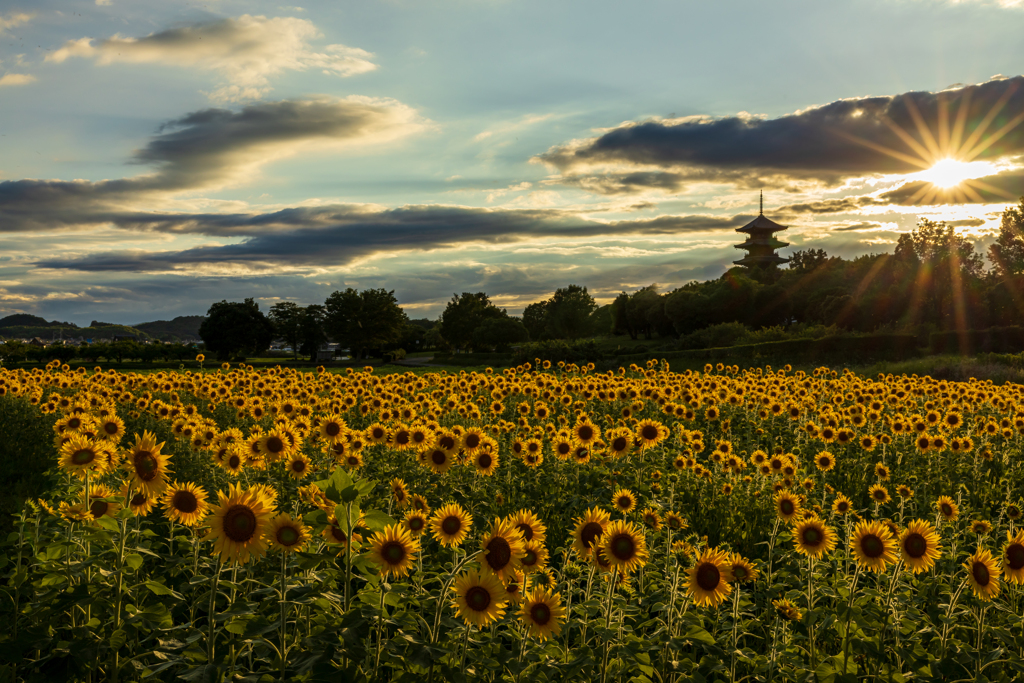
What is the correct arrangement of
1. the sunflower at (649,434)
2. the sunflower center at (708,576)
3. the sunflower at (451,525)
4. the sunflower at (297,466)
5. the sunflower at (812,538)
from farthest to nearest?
the sunflower at (649,434), the sunflower at (297,466), the sunflower at (812,538), the sunflower at (451,525), the sunflower center at (708,576)

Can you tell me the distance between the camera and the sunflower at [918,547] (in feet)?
13.4

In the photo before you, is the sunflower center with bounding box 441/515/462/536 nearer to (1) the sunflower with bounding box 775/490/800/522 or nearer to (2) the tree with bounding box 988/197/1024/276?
(1) the sunflower with bounding box 775/490/800/522

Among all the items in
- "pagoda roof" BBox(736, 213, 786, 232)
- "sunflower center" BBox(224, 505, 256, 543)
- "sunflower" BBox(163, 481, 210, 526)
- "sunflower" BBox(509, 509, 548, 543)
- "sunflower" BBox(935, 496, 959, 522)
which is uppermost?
"pagoda roof" BBox(736, 213, 786, 232)

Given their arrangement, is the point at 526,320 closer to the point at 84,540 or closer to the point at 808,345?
the point at 808,345

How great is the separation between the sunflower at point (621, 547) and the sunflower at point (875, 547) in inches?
63.4

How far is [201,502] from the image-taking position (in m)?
3.82

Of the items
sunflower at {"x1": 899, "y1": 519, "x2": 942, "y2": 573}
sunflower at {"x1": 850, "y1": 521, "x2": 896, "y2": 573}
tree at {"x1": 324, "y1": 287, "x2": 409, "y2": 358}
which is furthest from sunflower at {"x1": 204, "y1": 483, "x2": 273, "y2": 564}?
tree at {"x1": 324, "y1": 287, "x2": 409, "y2": 358}

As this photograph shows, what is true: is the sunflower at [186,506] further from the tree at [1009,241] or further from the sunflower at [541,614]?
the tree at [1009,241]

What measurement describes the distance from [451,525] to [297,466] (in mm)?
2598

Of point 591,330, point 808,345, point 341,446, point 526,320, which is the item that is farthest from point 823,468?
point 526,320

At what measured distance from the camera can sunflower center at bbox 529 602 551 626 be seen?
10.7 feet

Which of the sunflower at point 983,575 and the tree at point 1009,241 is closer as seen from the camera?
the sunflower at point 983,575

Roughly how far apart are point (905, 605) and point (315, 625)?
145 inches

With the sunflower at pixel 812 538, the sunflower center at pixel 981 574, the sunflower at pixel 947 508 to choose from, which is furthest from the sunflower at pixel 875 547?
the sunflower at pixel 947 508
